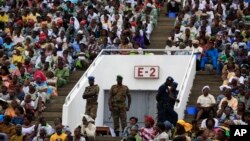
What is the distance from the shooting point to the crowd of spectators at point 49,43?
107 ft

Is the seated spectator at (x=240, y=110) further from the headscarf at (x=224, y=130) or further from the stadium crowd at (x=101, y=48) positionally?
the headscarf at (x=224, y=130)

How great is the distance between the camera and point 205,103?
32.2 m

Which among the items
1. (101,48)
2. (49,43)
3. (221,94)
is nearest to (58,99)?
(101,48)

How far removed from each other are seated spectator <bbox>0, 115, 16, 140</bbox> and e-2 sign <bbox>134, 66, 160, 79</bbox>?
6.28 meters

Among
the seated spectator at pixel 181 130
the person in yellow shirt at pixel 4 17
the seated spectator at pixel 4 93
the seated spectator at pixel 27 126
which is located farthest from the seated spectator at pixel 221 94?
the person in yellow shirt at pixel 4 17

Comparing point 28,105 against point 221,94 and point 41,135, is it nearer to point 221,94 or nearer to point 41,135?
point 41,135

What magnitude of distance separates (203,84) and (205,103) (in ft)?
11.0

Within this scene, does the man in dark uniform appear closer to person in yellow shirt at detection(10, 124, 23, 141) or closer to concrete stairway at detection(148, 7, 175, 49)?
person in yellow shirt at detection(10, 124, 23, 141)

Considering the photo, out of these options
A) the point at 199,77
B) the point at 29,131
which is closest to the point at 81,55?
the point at 199,77

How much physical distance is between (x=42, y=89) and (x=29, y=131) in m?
3.71

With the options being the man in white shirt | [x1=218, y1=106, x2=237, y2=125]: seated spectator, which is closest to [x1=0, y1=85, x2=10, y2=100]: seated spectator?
the man in white shirt

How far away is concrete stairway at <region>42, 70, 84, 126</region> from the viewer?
112 feet

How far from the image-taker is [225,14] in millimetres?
40812

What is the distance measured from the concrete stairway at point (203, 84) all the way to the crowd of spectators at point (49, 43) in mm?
2966
